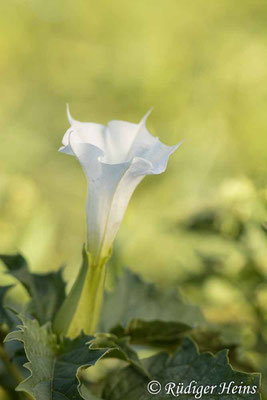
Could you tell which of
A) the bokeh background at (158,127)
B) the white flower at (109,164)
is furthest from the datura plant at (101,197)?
the bokeh background at (158,127)

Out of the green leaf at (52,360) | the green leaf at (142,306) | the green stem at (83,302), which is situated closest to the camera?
the green leaf at (52,360)

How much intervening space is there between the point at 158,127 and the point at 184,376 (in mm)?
1689

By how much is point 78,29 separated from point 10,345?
2235mm

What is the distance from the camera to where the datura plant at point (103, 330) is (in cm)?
66

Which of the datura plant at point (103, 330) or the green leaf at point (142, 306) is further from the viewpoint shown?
the green leaf at point (142, 306)

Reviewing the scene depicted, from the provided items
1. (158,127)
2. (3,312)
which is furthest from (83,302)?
(158,127)

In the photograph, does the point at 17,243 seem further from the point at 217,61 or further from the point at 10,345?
the point at 217,61

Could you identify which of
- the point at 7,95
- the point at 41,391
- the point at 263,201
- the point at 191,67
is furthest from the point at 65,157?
the point at 41,391

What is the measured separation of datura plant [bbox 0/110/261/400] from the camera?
2.16 feet

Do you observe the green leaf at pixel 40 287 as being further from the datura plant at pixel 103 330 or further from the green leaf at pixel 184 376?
the green leaf at pixel 184 376

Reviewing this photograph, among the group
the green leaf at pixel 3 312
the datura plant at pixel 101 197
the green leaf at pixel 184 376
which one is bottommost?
the green leaf at pixel 184 376

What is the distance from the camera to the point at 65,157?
226 cm

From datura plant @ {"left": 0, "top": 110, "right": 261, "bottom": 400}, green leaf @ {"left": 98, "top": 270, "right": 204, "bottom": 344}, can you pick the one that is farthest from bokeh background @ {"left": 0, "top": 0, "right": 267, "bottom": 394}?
datura plant @ {"left": 0, "top": 110, "right": 261, "bottom": 400}

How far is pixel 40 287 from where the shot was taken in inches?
32.0
